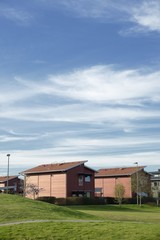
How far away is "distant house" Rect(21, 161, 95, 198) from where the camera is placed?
6675 centimetres

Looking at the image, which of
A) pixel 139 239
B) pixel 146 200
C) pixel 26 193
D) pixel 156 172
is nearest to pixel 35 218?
pixel 139 239

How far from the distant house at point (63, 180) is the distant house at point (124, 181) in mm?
8277

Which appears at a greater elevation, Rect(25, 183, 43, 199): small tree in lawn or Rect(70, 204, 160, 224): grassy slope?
Rect(25, 183, 43, 199): small tree in lawn

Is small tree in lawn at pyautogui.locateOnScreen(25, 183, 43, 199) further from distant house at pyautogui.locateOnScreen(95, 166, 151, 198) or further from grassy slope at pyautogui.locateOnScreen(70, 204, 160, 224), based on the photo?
grassy slope at pyautogui.locateOnScreen(70, 204, 160, 224)

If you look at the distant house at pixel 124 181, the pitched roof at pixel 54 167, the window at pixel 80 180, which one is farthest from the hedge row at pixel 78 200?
the distant house at pixel 124 181

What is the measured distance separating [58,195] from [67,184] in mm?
2424

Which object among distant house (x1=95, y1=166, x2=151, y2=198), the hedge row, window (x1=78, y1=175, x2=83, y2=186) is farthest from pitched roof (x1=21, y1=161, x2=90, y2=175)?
distant house (x1=95, y1=166, x2=151, y2=198)

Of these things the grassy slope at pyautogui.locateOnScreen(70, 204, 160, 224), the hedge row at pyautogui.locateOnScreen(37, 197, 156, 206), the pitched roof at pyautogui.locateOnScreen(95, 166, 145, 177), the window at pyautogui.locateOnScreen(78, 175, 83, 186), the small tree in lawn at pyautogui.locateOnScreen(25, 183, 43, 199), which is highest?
the pitched roof at pyautogui.locateOnScreen(95, 166, 145, 177)

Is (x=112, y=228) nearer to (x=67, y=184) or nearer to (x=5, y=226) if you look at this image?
(x=5, y=226)

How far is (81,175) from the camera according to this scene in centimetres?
6906

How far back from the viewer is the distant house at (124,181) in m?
74.9

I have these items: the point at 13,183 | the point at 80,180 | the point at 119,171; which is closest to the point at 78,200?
the point at 80,180

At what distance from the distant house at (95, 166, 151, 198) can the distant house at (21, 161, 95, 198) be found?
8.28m

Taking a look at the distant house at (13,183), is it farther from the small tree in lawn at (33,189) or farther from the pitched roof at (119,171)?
the small tree in lawn at (33,189)
